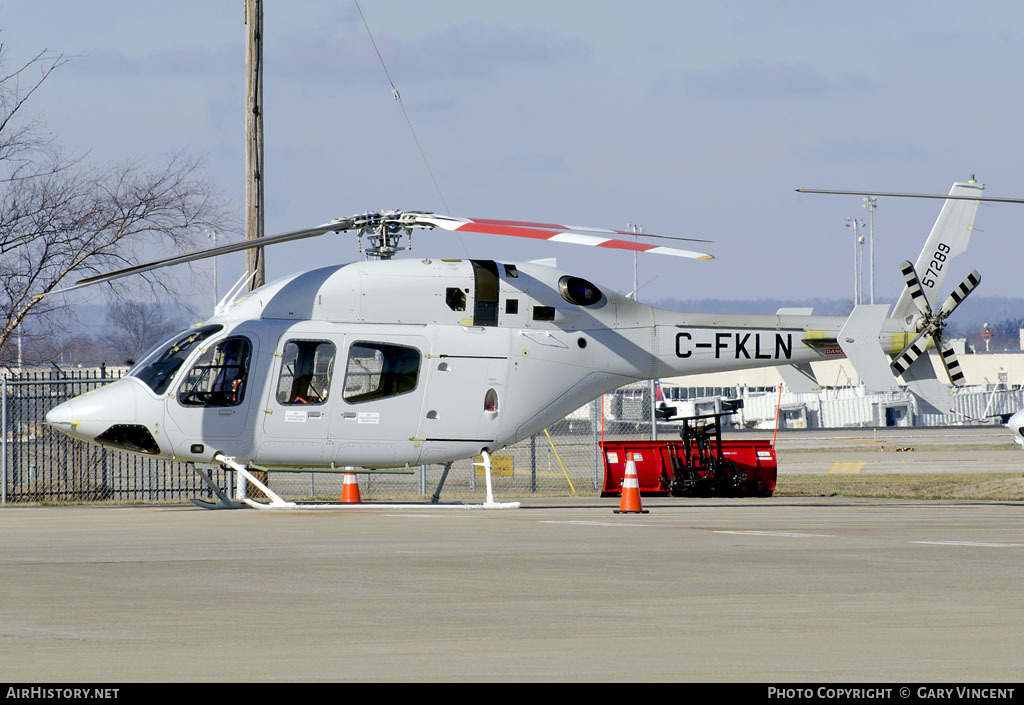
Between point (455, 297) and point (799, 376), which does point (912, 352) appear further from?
point (455, 297)

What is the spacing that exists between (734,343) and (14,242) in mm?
14909

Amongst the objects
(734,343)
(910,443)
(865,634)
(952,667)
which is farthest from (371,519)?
(910,443)

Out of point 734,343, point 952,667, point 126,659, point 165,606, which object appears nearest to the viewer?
point 952,667

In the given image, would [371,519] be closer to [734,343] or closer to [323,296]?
[323,296]

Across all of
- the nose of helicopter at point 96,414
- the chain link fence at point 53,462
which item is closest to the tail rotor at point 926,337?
the nose of helicopter at point 96,414

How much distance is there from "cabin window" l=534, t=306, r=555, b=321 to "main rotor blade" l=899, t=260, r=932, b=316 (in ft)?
17.5

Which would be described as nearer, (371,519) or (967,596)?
(967,596)

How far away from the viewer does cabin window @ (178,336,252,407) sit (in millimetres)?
18844

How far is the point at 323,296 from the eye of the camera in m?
19.1

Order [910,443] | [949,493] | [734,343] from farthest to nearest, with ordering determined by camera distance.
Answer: [910,443]
[949,493]
[734,343]

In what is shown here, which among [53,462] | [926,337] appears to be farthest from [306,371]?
[926,337]

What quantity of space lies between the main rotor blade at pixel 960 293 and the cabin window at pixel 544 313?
5.93 m

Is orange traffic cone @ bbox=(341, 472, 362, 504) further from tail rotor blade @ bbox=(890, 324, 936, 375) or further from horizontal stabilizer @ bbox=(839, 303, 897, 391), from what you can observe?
tail rotor blade @ bbox=(890, 324, 936, 375)

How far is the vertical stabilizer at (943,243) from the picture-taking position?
20.2 meters
